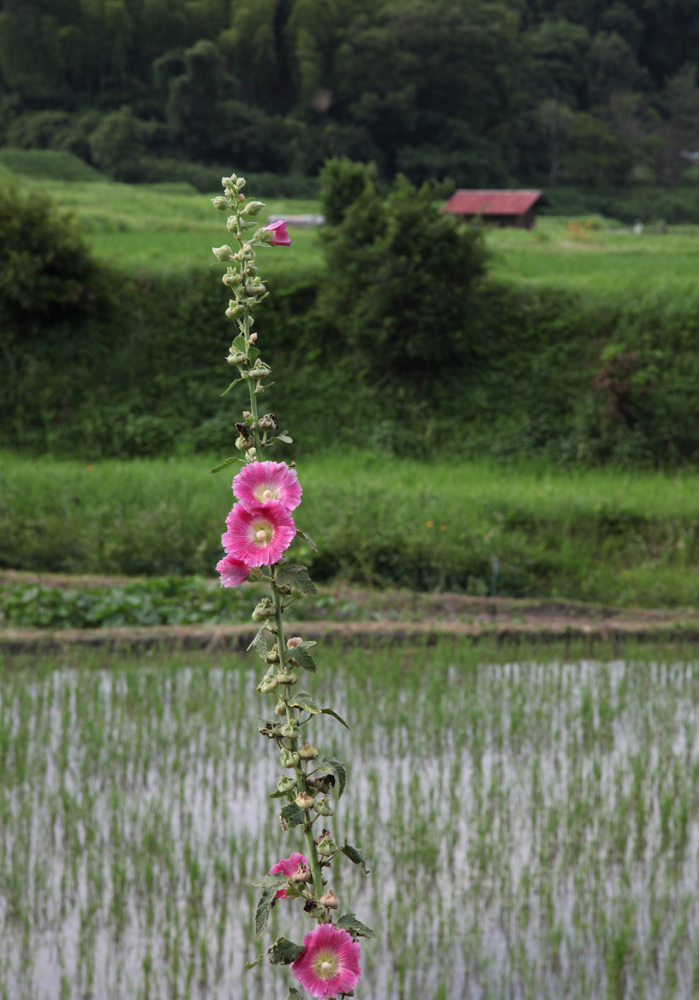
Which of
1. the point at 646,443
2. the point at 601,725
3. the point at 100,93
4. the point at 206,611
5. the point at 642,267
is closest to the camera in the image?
the point at 601,725

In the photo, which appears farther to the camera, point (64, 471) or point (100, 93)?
point (100, 93)

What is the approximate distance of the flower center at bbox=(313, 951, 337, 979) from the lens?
86 cm

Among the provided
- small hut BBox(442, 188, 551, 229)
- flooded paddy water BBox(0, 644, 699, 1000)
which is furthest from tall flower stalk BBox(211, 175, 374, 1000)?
small hut BBox(442, 188, 551, 229)

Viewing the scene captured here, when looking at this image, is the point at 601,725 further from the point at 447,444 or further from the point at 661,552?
the point at 447,444

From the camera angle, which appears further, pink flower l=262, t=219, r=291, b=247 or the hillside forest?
the hillside forest

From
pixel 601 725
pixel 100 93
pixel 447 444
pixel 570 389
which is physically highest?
pixel 100 93

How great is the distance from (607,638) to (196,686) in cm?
255

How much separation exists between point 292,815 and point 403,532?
6577 millimetres

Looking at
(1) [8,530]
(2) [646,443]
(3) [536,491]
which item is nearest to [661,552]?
(3) [536,491]

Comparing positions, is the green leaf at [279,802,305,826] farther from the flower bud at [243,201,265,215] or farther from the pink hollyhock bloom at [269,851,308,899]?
the flower bud at [243,201,265,215]

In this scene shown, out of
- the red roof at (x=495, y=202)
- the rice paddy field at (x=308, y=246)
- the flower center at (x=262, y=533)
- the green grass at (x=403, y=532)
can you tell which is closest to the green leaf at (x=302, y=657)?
the flower center at (x=262, y=533)

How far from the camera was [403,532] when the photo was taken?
293 inches

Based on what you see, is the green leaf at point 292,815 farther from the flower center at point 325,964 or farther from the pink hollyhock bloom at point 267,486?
the pink hollyhock bloom at point 267,486

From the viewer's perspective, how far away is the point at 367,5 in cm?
3250
